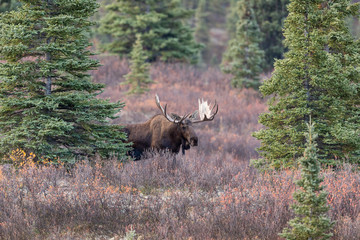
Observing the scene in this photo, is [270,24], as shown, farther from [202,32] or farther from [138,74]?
[202,32]

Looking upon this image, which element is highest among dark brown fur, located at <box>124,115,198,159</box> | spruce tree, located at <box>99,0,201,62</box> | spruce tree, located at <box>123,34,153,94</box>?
spruce tree, located at <box>99,0,201,62</box>

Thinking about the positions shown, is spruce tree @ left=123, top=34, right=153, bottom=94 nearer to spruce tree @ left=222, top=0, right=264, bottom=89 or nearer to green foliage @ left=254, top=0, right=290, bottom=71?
spruce tree @ left=222, top=0, right=264, bottom=89

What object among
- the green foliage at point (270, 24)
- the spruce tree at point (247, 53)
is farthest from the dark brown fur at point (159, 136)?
the green foliage at point (270, 24)

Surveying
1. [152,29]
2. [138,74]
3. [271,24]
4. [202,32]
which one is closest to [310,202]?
[138,74]

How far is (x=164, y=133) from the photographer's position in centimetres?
1062

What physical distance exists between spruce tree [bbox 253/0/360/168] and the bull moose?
2.07m

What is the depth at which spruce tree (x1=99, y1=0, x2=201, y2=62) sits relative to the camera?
25250 mm

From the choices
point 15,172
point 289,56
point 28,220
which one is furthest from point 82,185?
point 289,56

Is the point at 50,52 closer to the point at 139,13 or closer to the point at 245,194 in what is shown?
the point at 245,194

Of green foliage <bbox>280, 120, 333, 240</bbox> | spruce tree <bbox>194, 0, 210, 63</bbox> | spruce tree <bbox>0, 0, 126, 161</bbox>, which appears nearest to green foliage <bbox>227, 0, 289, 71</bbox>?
spruce tree <bbox>0, 0, 126, 161</bbox>

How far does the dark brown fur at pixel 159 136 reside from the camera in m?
10.5

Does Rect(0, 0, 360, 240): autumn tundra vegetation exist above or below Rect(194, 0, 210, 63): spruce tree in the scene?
below

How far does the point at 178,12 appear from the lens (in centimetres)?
2612

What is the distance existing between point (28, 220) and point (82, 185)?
1.13 metres
